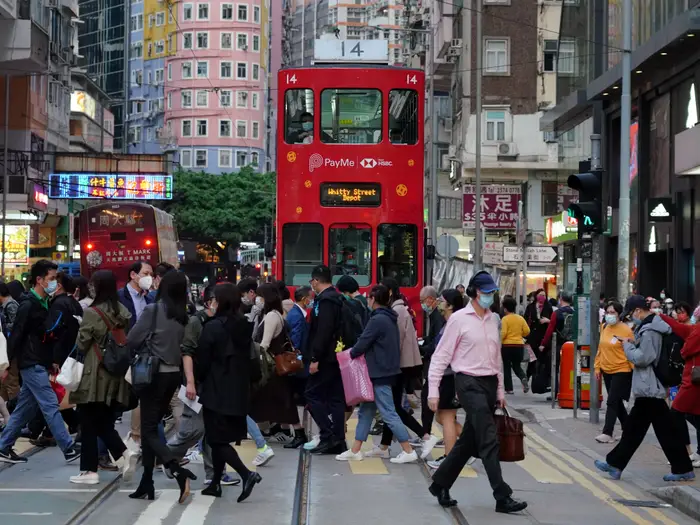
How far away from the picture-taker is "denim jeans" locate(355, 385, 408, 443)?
43.3 feet

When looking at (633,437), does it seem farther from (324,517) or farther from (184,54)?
(184,54)

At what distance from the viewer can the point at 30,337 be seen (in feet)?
41.9

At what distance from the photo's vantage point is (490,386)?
10445mm

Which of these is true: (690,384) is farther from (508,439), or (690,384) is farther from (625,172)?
(625,172)

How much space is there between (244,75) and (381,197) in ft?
322

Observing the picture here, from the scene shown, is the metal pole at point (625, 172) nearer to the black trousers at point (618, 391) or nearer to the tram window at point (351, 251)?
the tram window at point (351, 251)

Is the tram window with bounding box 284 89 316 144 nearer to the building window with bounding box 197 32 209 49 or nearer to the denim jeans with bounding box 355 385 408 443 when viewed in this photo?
the denim jeans with bounding box 355 385 408 443

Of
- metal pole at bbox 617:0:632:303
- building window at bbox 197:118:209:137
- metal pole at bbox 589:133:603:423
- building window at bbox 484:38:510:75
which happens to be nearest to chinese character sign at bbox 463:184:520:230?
building window at bbox 484:38:510:75

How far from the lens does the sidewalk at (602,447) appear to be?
11398 mm

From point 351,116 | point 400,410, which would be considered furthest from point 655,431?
point 351,116

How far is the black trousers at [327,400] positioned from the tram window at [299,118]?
870 cm

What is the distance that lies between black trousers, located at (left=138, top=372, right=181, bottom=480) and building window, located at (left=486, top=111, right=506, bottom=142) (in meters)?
44.0

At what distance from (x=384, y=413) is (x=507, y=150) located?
40481mm

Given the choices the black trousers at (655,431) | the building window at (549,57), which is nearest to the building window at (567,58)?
the building window at (549,57)
